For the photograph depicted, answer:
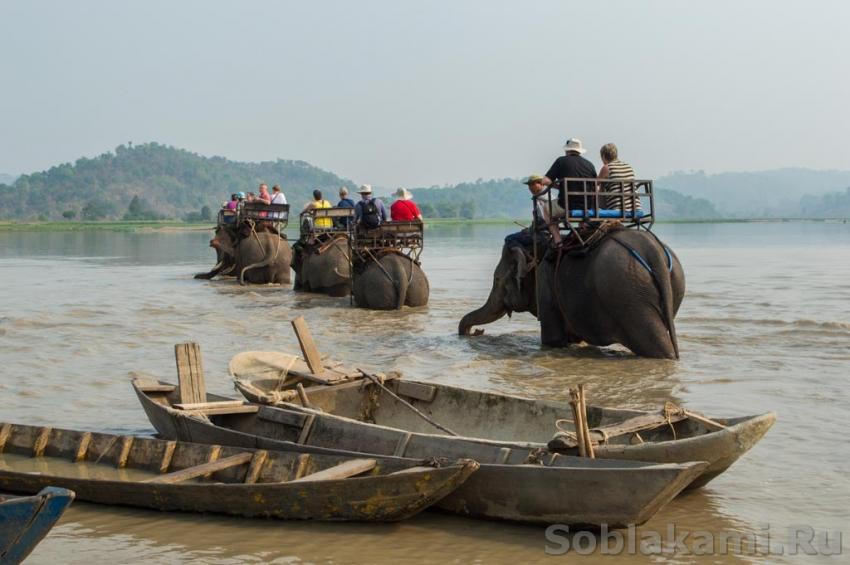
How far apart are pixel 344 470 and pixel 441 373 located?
21.6 feet

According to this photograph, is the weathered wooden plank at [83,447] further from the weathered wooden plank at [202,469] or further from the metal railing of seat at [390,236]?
the metal railing of seat at [390,236]

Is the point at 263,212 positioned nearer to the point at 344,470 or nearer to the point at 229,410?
the point at 229,410

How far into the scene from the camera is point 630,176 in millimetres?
14539

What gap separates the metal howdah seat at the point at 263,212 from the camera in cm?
2731

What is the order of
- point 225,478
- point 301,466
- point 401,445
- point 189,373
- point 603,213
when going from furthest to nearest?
point 603,213
point 189,373
point 225,478
point 401,445
point 301,466

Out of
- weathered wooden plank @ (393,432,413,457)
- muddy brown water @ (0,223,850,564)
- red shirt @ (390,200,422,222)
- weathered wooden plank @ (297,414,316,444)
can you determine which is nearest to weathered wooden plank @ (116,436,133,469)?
muddy brown water @ (0,223,850,564)

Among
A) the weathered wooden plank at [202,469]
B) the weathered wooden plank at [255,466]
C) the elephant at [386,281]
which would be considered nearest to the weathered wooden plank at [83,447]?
the weathered wooden plank at [202,469]

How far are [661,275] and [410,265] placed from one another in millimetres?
8679

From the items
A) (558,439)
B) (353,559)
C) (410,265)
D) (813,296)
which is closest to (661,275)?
(558,439)

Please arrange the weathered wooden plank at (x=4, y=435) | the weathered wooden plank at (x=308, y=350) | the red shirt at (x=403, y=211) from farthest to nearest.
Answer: the red shirt at (x=403, y=211) < the weathered wooden plank at (x=308, y=350) < the weathered wooden plank at (x=4, y=435)

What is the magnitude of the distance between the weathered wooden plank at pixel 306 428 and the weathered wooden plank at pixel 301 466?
600mm

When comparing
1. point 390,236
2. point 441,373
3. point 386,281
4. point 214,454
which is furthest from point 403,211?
point 214,454

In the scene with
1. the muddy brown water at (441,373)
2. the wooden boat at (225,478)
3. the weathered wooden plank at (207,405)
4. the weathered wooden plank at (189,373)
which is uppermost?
the weathered wooden plank at (189,373)

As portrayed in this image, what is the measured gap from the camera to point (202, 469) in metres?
7.96
